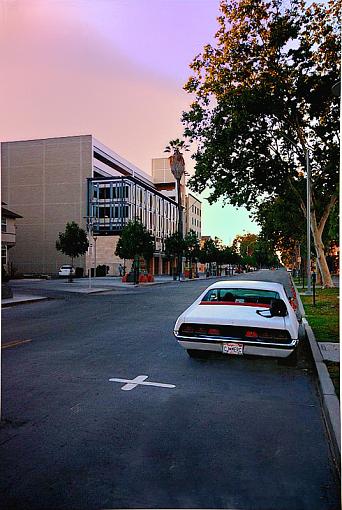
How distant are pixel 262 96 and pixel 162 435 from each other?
21483 mm

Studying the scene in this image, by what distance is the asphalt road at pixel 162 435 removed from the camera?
3.39m

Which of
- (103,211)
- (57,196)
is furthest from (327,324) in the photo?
(57,196)

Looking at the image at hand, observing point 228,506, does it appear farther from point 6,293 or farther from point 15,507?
point 6,293

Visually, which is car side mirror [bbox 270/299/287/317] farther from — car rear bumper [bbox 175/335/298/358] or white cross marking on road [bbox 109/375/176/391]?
white cross marking on road [bbox 109/375/176/391]

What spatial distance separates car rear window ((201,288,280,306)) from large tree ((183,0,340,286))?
1569 cm

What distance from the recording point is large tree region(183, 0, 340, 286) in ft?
73.3

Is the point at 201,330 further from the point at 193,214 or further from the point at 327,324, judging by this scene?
the point at 193,214

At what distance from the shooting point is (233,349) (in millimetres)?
7047

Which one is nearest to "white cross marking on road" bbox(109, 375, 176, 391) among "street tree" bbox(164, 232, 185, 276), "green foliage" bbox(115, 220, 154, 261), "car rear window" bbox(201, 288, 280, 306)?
"car rear window" bbox(201, 288, 280, 306)

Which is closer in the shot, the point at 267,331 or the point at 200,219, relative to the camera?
the point at 267,331

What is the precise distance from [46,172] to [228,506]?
6296cm

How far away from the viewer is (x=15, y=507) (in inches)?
126

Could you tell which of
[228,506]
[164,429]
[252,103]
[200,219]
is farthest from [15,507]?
[200,219]

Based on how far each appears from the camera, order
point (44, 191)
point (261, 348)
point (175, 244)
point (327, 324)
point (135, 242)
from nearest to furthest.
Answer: point (261, 348), point (327, 324), point (135, 242), point (175, 244), point (44, 191)
